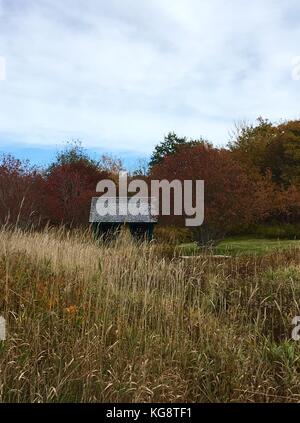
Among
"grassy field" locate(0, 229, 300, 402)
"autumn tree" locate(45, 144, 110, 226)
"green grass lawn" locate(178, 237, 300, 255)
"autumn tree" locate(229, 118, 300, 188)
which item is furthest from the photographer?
"autumn tree" locate(229, 118, 300, 188)

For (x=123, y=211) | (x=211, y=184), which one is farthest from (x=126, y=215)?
(x=211, y=184)

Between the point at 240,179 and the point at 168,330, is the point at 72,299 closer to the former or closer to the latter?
the point at 168,330

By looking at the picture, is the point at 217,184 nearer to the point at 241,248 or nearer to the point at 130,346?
the point at 241,248

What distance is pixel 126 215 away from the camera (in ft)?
58.5

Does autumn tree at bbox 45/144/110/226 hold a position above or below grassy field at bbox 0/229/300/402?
above

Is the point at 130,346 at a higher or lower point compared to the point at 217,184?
lower

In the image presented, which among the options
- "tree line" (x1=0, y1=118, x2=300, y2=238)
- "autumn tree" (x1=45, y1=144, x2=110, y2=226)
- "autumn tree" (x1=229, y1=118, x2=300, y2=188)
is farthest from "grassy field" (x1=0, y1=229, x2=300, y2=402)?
"autumn tree" (x1=229, y1=118, x2=300, y2=188)

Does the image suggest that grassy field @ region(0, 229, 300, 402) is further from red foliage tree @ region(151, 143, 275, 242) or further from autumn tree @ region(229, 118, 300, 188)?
autumn tree @ region(229, 118, 300, 188)

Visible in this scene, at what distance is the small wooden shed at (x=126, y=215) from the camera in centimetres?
1725

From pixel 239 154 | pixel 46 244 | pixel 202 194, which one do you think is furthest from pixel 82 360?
pixel 239 154

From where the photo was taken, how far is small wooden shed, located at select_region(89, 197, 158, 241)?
1725cm

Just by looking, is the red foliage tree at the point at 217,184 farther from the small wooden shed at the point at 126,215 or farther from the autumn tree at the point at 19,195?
the autumn tree at the point at 19,195

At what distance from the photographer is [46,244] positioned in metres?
7.00

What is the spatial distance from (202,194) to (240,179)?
1499 mm
